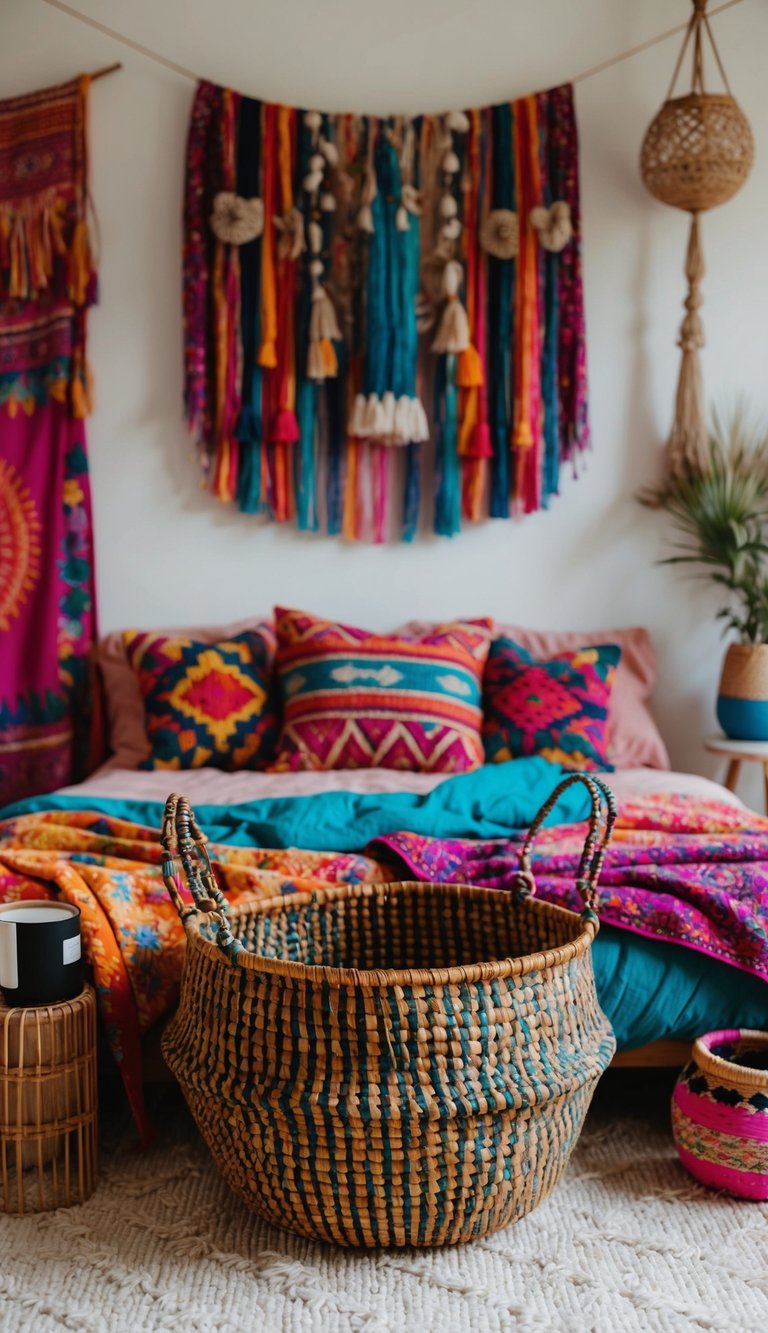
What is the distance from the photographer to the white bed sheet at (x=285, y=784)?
97.7 inches

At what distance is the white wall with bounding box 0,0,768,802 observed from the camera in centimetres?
321

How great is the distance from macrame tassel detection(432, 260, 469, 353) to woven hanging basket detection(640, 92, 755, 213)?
0.56 metres

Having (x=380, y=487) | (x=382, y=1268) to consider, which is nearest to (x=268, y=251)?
(x=380, y=487)

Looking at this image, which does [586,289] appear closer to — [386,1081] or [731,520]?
[731,520]

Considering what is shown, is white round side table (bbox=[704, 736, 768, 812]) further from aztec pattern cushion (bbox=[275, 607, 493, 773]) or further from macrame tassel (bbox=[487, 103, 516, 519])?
macrame tassel (bbox=[487, 103, 516, 519])

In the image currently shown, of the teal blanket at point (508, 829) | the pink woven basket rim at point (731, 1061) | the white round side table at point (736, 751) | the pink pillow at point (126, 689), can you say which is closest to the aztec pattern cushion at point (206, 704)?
the pink pillow at point (126, 689)

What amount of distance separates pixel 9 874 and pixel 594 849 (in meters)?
0.91

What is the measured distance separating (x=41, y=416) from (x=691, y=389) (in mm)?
1789

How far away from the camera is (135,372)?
129 inches

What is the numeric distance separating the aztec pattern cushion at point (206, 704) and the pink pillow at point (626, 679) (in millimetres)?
528

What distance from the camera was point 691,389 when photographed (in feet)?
10.5

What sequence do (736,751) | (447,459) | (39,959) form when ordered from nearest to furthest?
(39,959) < (736,751) < (447,459)

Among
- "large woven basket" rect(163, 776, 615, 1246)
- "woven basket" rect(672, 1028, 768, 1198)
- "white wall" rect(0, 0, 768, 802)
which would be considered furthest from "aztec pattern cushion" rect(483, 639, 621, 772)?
"large woven basket" rect(163, 776, 615, 1246)

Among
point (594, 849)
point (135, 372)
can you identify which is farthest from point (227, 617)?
point (594, 849)
